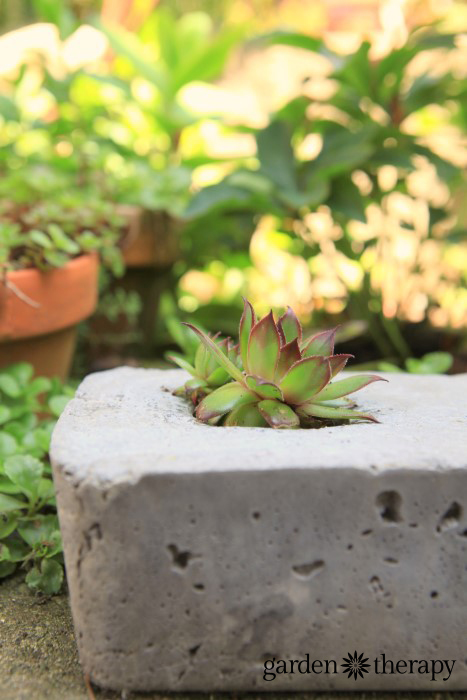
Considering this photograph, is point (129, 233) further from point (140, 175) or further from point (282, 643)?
point (282, 643)

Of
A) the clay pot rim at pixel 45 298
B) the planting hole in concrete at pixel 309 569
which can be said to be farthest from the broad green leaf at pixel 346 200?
the planting hole in concrete at pixel 309 569

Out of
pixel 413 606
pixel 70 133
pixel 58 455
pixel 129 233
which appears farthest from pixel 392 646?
pixel 70 133

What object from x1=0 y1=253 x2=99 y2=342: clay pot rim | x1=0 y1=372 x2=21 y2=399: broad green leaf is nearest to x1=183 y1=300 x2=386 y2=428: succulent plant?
x1=0 y1=372 x2=21 y2=399: broad green leaf

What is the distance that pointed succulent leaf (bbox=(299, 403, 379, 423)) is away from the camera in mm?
1063

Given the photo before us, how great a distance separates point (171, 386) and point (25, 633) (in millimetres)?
470

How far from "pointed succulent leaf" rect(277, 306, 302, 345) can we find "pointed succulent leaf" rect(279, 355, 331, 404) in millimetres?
90

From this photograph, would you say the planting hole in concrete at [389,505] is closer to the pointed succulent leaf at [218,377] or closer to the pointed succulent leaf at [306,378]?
the pointed succulent leaf at [306,378]

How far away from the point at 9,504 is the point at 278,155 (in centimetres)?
138

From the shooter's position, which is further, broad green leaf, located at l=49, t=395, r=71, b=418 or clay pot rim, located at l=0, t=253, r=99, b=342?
clay pot rim, located at l=0, t=253, r=99, b=342

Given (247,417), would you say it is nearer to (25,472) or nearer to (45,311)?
(25,472)

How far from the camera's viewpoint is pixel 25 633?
3.47 ft

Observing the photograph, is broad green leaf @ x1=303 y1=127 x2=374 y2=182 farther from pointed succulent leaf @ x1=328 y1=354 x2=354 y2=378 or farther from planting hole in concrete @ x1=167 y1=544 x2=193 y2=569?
planting hole in concrete @ x1=167 y1=544 x2=193 y2=569

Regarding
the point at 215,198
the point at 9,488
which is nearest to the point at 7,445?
the point at 9,488

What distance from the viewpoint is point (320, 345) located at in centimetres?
115
